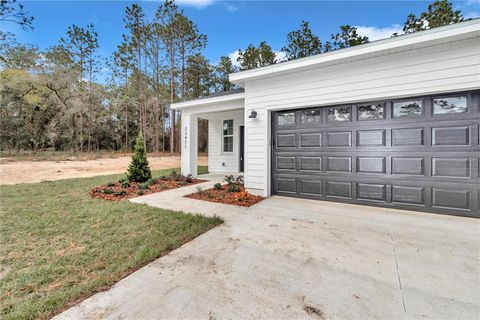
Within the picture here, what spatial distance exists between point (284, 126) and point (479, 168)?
3472 millimetres

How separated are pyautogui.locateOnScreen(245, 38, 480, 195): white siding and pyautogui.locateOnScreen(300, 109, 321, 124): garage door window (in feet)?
0.78

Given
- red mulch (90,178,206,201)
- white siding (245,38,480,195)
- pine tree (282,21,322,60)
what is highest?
pine tree (282,21,322,60)

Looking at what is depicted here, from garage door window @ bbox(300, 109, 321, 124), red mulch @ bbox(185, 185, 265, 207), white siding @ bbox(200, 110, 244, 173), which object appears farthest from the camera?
white siding @ bbox(200, 110, 244, 173)

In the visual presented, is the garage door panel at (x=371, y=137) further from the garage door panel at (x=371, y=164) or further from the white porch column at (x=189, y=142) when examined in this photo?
the white porch column at (x=189, y=142)

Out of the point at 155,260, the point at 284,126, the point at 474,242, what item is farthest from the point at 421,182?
the point at 155,260

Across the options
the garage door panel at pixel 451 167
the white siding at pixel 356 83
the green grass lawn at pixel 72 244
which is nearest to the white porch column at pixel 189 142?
the white siding at pixel 356 83

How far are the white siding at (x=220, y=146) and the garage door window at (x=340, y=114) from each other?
15.2 ft

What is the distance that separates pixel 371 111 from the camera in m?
4.25

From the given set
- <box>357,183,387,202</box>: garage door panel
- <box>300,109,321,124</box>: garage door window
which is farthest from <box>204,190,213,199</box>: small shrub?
<box>357,183,387,202</box>: garage door panel

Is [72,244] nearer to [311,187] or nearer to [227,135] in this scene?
[311,187]

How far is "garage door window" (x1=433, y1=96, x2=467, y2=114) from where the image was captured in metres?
3.55

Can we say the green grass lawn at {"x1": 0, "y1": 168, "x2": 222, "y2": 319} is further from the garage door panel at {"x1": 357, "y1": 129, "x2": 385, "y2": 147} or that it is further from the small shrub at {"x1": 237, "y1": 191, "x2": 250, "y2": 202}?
the garage door panel at {"x1": 357, "y1": 129, "x2": 385, "y2": 147}

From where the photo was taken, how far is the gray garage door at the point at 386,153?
354 cm

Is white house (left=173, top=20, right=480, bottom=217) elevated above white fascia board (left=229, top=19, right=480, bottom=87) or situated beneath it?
situated beneath
